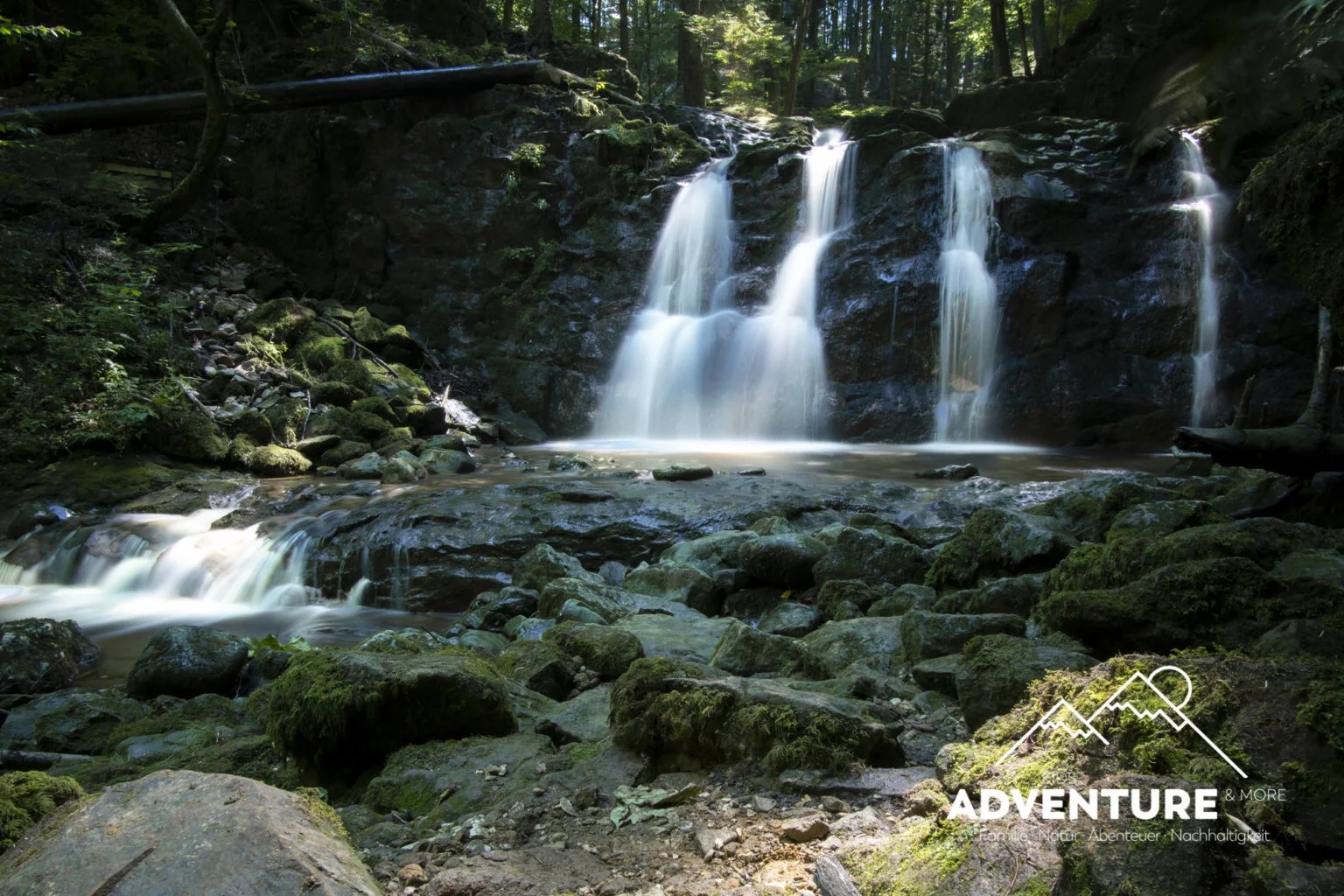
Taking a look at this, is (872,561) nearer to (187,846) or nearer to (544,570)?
(544,570)

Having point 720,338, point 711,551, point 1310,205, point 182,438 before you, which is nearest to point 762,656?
point 711,551

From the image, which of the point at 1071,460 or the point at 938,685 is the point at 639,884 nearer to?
the point at 938,685

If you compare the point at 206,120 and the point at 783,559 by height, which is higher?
the point at 206,120

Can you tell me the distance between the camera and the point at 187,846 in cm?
176

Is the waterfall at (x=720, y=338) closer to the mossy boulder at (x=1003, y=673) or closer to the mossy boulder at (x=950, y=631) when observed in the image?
the mossy boulder at (x=950, y=631)

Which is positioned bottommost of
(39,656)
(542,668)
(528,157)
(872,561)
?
(39,656)

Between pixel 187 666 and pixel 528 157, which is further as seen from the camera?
pixel 528 157

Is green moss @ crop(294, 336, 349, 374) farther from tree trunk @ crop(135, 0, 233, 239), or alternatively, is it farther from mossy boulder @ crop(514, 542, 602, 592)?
mossy boulder @ crop(514, 542, 602, 592)

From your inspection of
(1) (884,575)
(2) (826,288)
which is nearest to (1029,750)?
(1) (884,575)

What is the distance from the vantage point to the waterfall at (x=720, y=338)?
51.5ft

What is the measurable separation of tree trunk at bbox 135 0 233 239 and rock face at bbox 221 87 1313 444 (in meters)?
2.51

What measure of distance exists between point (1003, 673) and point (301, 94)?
19.4 meters

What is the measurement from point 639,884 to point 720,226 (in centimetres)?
1653

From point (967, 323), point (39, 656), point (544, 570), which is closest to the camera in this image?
point (39, 656)
